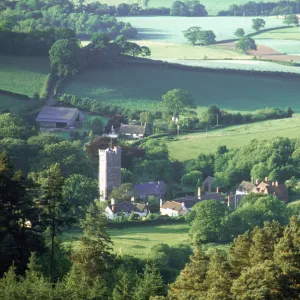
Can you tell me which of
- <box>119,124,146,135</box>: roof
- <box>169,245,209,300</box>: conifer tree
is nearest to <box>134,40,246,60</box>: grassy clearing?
<box>119,124,146,135</box>: roof

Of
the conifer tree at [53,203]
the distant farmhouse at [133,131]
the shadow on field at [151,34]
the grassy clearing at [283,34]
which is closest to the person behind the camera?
the conifer tree at [53,203]

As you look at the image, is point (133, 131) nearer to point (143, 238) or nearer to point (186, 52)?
point (143, 238)

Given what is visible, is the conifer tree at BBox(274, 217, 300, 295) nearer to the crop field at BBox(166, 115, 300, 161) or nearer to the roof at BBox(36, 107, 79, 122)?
the crop field at BBox(166, 115, 300, 161)

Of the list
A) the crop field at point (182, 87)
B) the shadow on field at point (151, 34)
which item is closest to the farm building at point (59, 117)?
the crop field at point (182, 87)

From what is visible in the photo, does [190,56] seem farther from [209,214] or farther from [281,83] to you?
[209,214]

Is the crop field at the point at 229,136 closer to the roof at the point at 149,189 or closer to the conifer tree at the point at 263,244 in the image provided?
the roof at the point at 149,189

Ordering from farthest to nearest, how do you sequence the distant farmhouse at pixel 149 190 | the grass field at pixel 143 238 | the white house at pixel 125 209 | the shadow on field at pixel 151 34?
the shadow on field at pixel 151 34
the distant farmhouse at pixel 149 190
the white house at pixel 125 209
the grass field at pixel 143 238

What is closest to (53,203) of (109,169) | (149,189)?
(109,169)

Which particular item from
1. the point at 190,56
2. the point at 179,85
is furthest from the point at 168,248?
the point at 190,56
